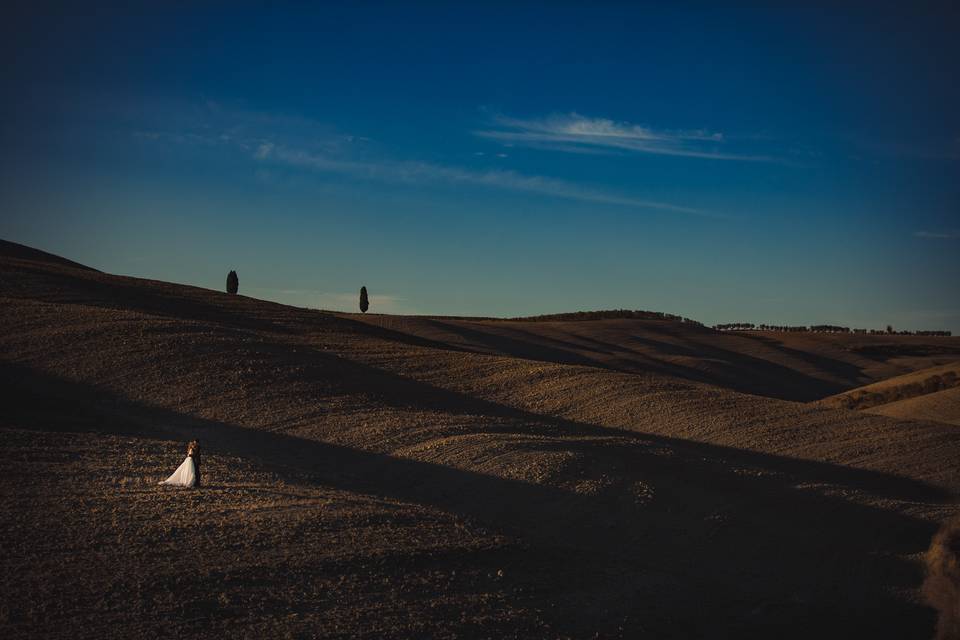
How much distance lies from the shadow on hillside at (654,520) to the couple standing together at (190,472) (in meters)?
2.11

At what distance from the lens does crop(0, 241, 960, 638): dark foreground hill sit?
902cm

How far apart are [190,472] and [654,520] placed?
24.8ft

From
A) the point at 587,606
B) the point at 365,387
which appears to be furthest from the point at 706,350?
the point at 587,606

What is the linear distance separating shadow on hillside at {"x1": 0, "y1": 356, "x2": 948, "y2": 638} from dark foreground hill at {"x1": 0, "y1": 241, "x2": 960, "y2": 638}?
56mm

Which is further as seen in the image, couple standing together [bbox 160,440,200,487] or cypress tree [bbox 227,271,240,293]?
cypress tree [bbox 227,271,240,293]

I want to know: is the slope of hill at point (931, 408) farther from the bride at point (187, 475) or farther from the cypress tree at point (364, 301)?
the cypress tree at point (364, 301)

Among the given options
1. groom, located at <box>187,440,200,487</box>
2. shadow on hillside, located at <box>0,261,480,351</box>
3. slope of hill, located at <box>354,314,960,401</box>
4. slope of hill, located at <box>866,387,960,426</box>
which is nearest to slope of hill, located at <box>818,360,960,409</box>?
slope of hill, located at <box>866,387,960,426</box>

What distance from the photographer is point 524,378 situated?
2564 centimetres

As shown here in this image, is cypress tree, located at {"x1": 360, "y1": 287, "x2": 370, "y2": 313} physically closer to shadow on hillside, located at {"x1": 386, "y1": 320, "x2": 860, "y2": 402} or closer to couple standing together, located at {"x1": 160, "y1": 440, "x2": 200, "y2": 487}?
shadow on hillside, located at {"x1": 386, "y1": 320, "x2": 860, "y2": 402}

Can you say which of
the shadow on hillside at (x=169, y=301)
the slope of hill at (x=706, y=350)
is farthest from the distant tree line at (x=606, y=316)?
the shadow on hillside at (x=169, y=301)

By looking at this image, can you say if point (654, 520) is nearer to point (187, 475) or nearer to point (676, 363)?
point (187, 475)

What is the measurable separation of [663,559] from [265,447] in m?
8.65

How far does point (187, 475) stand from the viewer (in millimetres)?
12727

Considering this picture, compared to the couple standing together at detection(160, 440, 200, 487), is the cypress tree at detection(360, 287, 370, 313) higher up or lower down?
higher up
